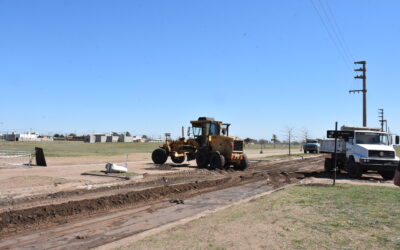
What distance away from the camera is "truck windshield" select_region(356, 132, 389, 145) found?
874 inches

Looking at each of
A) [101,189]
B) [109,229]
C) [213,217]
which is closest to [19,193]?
[101,189]

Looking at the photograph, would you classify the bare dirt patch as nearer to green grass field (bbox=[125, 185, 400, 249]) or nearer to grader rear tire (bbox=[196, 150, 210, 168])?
green grass field (bbox=[125, 185, 400, 249])

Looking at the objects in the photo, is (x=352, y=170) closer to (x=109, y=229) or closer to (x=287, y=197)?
(x=287, y=197)

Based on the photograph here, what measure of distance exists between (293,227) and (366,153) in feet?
47.7

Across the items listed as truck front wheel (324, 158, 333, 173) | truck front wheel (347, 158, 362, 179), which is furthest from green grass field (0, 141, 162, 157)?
truck front wheel (347, 158, 362, 179)

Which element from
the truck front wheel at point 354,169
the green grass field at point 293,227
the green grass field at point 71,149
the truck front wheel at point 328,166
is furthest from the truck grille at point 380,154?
the green grass field at point 71,149

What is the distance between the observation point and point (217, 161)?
24.7 meters

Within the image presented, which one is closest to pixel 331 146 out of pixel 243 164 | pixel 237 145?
pixel 243 164

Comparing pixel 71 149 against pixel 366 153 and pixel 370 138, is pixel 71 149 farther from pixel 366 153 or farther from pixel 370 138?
pixel 366 153

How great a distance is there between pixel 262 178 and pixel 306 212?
11.5m

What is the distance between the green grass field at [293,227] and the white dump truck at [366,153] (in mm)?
9446

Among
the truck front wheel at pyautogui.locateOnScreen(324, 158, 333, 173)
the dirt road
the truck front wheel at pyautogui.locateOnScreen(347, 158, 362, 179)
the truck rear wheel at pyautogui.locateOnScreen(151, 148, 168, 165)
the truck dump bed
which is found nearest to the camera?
the dirt road

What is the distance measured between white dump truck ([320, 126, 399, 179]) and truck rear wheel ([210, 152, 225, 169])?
21.6 feet

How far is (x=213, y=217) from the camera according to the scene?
9.49 metres
